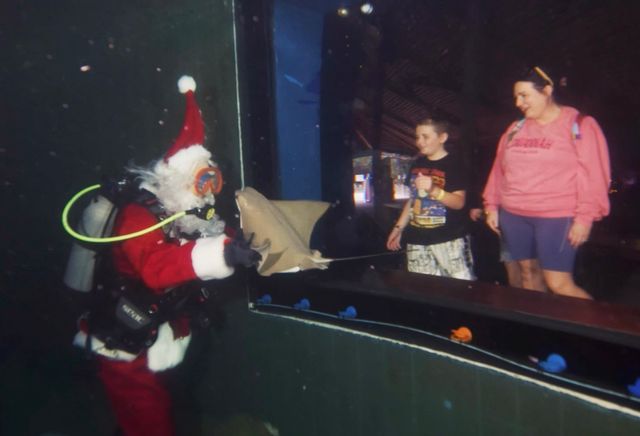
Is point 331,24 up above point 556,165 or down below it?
above

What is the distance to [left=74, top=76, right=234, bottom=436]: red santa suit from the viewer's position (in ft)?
8.53

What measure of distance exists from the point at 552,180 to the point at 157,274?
293 centimetres

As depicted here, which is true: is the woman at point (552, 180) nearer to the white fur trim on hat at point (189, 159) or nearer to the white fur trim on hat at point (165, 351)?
the white fur trim on hat at point (189, 159)

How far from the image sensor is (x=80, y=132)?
4.21 m

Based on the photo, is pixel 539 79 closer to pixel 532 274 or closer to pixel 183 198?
pixel 532 274

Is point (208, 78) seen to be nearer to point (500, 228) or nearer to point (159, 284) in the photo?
point (159, 284)

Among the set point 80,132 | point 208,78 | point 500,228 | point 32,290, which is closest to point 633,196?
point 500,228

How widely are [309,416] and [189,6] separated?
424cm

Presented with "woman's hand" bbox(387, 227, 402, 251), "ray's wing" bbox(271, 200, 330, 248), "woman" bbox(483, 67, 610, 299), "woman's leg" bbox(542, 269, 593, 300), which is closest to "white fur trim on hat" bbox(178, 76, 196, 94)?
"ray's wing" bbox(271, 200, 330, 248)

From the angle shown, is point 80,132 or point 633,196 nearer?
point 80,132

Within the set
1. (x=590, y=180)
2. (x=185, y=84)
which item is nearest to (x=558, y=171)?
(x=590, y=180)

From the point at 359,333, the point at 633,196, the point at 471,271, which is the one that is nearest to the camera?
the point at 359,333

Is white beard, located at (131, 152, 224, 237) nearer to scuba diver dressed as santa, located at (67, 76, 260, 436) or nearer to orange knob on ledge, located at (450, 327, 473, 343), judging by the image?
scuba diver dressed as santa, located at (67, 76, 260, 436)

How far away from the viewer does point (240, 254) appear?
91.1 inches
